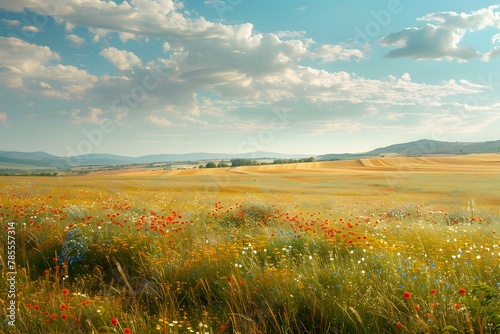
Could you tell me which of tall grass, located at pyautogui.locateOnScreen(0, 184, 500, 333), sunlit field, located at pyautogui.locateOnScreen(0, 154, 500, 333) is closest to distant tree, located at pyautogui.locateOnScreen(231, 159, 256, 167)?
sunlit field, located at pyautogui.locateOnScreen(0, 154, 500, 333)

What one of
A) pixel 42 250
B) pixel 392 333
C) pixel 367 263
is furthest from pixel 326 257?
pixel 42 250

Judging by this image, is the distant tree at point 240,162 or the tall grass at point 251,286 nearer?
the tall grass at point 251,286

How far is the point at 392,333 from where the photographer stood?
13.5ft

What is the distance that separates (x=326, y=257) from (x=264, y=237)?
1.43 meters

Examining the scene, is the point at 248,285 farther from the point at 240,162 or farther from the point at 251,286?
the point at 240,162

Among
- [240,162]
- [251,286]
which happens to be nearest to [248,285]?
[251,286]

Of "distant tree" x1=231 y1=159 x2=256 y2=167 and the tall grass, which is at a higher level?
"distant tree" x1=231 y1=159 x2=256 y2=167

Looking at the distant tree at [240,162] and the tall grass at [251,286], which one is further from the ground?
the distant tree at [240,162]

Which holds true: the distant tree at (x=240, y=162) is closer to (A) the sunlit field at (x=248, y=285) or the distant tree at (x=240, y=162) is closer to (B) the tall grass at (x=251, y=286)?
(A) the sunlit field at (x=248, y=285)

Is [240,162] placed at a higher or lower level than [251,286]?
higher

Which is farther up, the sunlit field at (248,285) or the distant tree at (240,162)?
the distant tree at (240,162)

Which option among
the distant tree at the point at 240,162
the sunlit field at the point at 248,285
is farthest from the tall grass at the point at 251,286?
the distant tree at the point at 240,162

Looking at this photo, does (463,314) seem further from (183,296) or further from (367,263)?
(183,296)

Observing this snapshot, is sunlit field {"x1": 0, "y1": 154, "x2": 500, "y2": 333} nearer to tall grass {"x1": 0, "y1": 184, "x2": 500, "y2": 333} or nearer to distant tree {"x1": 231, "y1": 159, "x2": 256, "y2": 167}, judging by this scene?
tall grass {"x1": 0, "y1": 184, "x2": 500, "y2": 333}
